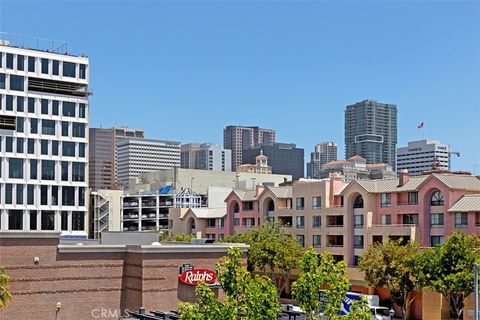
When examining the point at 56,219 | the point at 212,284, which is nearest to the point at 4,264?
the point at 212,284

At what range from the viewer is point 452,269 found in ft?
217

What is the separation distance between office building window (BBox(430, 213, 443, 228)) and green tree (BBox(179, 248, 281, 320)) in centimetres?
5094

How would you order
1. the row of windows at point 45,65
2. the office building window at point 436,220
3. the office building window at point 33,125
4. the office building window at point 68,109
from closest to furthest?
the office building window at point 436,220, the row of windows at point 45,65, the office building window at point 33,125, the office building window at point 68,109

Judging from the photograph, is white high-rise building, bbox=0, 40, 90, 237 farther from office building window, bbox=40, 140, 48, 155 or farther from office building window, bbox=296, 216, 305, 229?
office building window, bbox=296, 216, 305, 229

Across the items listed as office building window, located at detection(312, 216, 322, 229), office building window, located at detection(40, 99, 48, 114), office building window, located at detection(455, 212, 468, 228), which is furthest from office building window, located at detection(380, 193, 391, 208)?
office building window, located at detection(40, 99, 48, 114)

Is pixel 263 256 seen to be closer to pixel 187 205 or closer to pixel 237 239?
pixel 237 239

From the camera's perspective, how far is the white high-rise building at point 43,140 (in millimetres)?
105562

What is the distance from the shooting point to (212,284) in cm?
5503

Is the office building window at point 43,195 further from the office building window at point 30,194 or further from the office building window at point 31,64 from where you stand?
the office building window at point 31,64

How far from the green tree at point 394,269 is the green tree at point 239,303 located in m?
38.5

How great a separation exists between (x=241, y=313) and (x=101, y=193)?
436 ft

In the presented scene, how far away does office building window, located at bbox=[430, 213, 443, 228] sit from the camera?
85125 millimetres

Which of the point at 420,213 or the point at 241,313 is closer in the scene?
the point at 241,313

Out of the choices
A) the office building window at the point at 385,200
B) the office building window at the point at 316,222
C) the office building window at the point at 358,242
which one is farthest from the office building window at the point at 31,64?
the office building window at the point at 385,200
